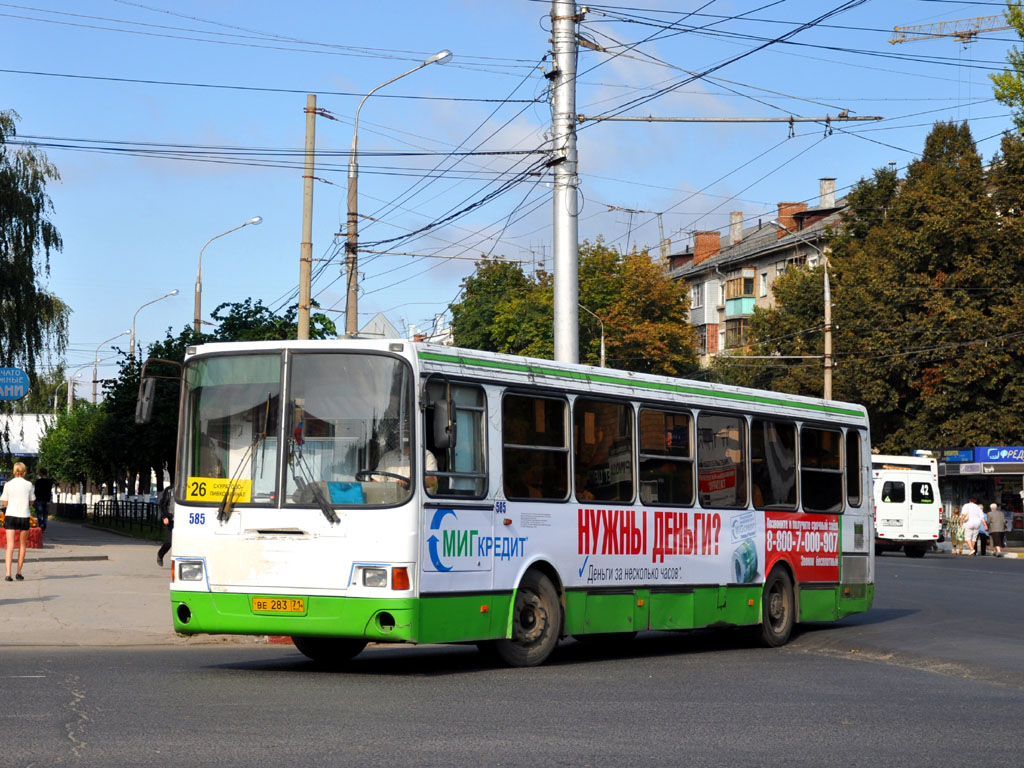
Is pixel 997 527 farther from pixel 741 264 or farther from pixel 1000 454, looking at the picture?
pixel 741 264

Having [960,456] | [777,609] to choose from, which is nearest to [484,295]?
[960,456]

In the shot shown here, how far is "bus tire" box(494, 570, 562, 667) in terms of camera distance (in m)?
13.2

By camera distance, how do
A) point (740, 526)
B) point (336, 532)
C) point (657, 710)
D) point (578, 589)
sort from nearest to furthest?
point (657, 710)
point (336, 532)
point (578, 589)
point (740, 526)

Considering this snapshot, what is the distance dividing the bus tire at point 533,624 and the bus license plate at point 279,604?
1893mm

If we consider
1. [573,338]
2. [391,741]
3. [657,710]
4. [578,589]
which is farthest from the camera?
[573,338]

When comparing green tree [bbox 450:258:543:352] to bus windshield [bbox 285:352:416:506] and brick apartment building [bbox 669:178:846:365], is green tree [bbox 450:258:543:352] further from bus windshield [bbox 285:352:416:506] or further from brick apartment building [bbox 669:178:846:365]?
bus windshield [bbox 285:352:416:506]

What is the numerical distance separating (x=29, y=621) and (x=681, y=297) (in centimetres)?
6140

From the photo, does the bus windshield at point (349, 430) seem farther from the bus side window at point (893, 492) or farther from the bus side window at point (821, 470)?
the bus side window at point (893, 492)

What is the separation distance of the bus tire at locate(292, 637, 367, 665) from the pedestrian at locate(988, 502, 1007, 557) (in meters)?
38.9

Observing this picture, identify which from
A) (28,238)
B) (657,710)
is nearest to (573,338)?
(657,710)

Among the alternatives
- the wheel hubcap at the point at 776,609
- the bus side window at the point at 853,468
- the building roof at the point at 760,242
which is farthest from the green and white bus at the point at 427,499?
the building roof at the point at 760,242

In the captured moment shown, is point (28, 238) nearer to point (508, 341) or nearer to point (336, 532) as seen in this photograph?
point (336, 532)

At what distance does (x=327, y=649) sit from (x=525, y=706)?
12.1 feet

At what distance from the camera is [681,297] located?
76.4 meters
